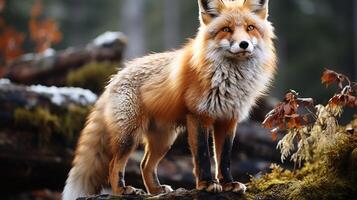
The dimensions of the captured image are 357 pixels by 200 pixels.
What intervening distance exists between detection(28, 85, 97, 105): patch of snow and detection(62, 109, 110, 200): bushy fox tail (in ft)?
6.95

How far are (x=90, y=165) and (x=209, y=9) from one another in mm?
2270

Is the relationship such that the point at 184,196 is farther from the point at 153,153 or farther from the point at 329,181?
the point at 153,153

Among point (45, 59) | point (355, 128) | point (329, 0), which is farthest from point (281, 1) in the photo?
point (355, 128)

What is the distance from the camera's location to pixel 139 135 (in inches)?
245

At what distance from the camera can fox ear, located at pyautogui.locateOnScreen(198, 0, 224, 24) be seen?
18.9 ft

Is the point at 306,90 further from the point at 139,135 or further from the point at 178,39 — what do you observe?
the point at 139,135

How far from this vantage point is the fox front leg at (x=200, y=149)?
541 centimetres

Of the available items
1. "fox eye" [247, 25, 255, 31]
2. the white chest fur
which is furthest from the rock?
"fox eye" [247, 25, 255, 31]

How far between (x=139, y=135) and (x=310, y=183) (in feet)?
6.64

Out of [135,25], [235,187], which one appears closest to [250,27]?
[235,187]

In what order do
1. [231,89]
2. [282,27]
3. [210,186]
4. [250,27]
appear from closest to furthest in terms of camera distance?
[210,186], [250,27], [231,89], [282,27]

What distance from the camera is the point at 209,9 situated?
5.79m

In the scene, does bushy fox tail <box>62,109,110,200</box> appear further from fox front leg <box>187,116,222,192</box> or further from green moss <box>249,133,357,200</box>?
green moss <box>249,133,357,200</box>

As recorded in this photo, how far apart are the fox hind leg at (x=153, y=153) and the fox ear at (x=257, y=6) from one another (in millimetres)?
1799
